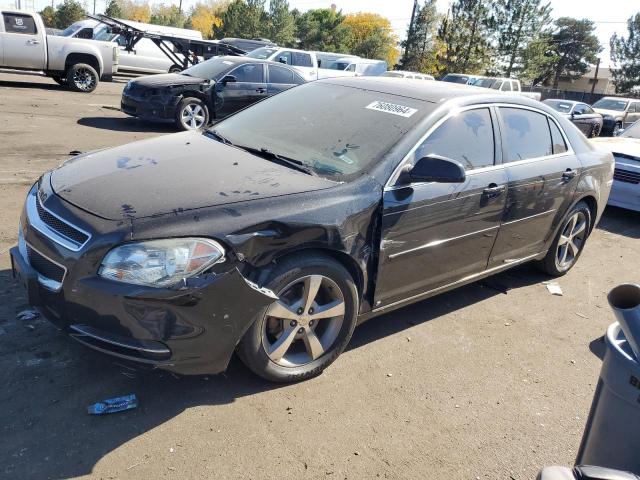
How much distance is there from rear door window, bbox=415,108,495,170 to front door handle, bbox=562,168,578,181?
1.04m

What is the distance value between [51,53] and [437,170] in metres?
14.3

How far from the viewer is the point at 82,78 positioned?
1555 cm

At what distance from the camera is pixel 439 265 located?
389 cm

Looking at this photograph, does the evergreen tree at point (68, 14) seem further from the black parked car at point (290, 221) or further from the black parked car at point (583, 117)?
the black parked car at point (290, 221)

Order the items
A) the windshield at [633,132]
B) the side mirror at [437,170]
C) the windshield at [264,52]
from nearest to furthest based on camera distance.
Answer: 1. the side mirror at [437,170]
2. the windshield at [633,132]
3. the windshield at [264,52]

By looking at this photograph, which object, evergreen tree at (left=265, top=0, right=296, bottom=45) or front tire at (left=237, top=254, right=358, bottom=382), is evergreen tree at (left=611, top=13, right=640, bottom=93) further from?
front tire at (left=237, top=254, right=358, bottom=382)

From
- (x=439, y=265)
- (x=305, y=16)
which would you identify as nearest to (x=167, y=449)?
(x=439, y=265)

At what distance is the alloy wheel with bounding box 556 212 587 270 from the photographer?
17.1 ft

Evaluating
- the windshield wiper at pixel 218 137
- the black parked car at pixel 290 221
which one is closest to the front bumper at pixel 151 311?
the black parked car at pixel 290 221

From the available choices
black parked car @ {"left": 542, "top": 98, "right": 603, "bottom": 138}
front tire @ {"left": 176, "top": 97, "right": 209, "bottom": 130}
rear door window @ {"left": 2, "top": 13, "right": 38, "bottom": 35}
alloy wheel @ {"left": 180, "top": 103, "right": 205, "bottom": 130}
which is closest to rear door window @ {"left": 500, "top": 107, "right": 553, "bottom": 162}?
front tire @ {"left": 176, "top": 97, "right": 209, "bottom": 130}

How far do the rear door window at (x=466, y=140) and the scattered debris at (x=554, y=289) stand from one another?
5.45ft

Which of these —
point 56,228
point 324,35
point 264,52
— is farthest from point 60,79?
point 324,35

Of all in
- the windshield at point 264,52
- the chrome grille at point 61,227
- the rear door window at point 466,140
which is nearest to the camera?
the chrome grille at point 61,227

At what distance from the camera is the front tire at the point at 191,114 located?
10.9 meters
